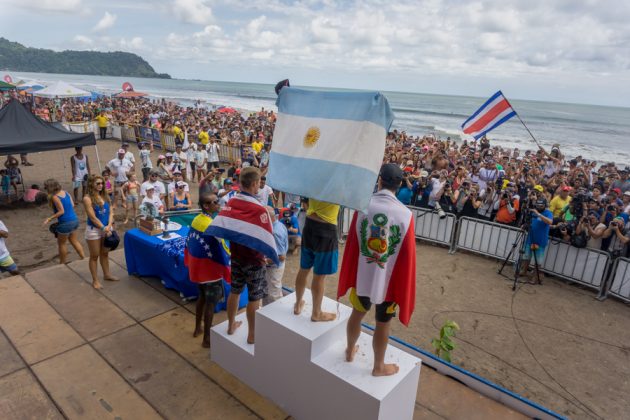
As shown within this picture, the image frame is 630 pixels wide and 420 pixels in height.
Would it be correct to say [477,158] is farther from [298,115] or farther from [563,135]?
[563,135]

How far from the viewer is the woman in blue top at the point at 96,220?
4.91m

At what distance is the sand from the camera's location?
457 centimetres

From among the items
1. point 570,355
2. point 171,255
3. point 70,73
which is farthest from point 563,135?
point 70,73

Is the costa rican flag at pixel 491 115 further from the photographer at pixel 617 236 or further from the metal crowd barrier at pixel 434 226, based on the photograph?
the photographer at pixel 617 236

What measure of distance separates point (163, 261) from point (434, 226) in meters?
5.94

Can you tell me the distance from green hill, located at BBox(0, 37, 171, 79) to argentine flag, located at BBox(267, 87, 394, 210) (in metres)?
174

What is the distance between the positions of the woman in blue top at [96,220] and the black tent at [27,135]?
525 centimetres

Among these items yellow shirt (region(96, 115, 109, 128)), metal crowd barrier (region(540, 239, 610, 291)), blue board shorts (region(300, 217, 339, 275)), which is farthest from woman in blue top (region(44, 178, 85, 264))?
yellow shirt (region(96, 115, 109, 128))

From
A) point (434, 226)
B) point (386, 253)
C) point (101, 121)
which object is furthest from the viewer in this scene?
point (101, 121)

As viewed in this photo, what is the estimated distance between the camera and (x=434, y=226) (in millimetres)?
8758

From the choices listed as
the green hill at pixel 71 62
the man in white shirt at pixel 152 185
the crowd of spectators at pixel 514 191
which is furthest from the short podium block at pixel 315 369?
the green hill at pixel 71 62

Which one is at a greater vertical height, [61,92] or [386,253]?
[61,92]

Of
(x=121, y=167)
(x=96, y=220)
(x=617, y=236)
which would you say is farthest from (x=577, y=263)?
(x=121, y=167)

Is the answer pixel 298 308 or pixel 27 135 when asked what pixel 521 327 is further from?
pixel 27 135
